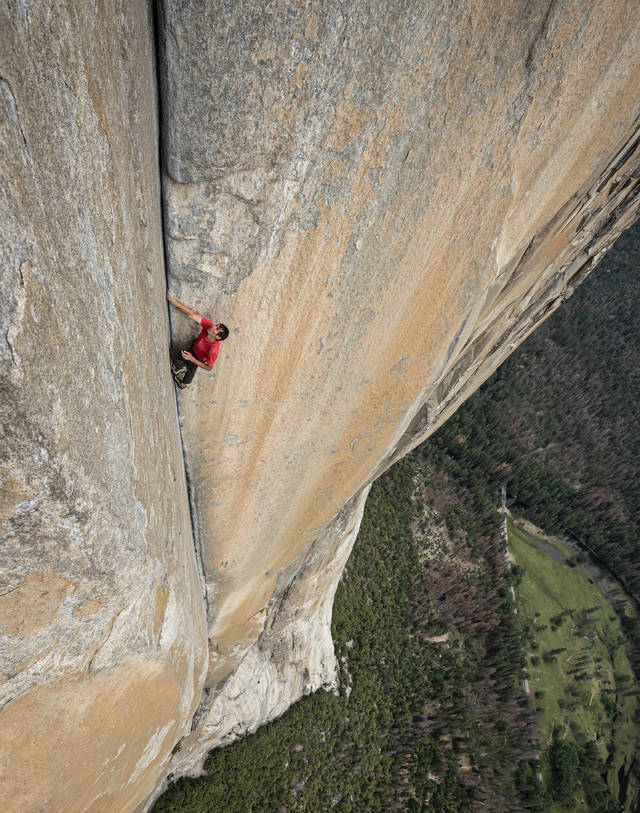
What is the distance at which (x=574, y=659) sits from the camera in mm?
28141

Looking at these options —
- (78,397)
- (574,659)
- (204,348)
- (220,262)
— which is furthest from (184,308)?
(574,659)

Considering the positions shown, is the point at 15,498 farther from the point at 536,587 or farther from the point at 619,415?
the point at 619,415

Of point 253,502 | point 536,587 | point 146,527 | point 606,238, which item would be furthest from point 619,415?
point 146,527

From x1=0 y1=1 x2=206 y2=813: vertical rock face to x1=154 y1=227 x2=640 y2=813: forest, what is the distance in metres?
9.93

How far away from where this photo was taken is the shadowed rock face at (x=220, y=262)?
203 centimetres

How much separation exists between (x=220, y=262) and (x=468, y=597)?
2304cm

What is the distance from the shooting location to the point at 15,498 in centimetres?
197

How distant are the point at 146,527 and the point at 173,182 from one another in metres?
2.58

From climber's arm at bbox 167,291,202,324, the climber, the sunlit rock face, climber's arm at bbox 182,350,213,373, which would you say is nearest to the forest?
the sunlit rock face

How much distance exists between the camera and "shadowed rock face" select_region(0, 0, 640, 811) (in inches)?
79.7

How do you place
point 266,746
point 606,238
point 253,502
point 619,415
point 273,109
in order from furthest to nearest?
point 619,415
point 266,746
point 606,238
point 253,502
point 273,109

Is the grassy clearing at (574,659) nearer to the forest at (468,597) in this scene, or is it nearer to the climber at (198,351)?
the forest at (468,597)

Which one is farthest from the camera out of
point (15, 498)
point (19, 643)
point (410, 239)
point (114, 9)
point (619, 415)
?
point (619, 415)

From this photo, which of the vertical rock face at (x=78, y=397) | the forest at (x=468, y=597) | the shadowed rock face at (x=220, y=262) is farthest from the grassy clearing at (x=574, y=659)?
the vertical rock face at (x=78, y=397)
